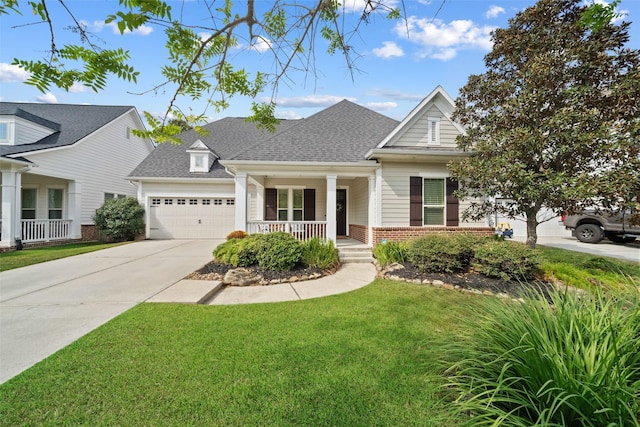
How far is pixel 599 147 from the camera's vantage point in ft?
22.0

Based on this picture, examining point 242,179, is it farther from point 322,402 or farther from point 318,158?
point 322,402

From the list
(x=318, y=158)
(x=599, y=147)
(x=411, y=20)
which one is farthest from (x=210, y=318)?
(x=599, y=147)

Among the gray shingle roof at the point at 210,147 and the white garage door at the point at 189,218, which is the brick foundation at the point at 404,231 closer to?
the gray shingle roof at the point at 210,147

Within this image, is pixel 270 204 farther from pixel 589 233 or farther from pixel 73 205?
pixel 589 233

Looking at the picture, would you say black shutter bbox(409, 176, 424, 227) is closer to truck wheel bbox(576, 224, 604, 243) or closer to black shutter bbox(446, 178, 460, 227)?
black shutter bbox(446, 178, 460, 227)

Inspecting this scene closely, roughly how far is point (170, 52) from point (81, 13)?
69 cm

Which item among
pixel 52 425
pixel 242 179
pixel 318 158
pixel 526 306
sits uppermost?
pixel 318 158

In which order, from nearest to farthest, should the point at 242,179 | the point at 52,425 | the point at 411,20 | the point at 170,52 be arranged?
1. the point at 52,425
2. the point at 170,52
3. the point at 411,20
4. the point at 242,179

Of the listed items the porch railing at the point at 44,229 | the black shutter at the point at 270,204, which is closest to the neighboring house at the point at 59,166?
the porch railing at the point at 44,229

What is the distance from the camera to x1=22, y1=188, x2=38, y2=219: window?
45.8 ft

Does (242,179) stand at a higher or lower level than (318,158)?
lower

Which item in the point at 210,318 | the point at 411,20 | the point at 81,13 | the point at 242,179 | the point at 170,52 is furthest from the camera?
the point at 242,179

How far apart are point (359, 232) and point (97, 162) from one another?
48.5ft

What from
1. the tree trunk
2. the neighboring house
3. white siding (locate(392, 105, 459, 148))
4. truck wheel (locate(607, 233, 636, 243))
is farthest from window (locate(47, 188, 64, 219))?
truck wheel (locate(607, 233, 636, 243))
